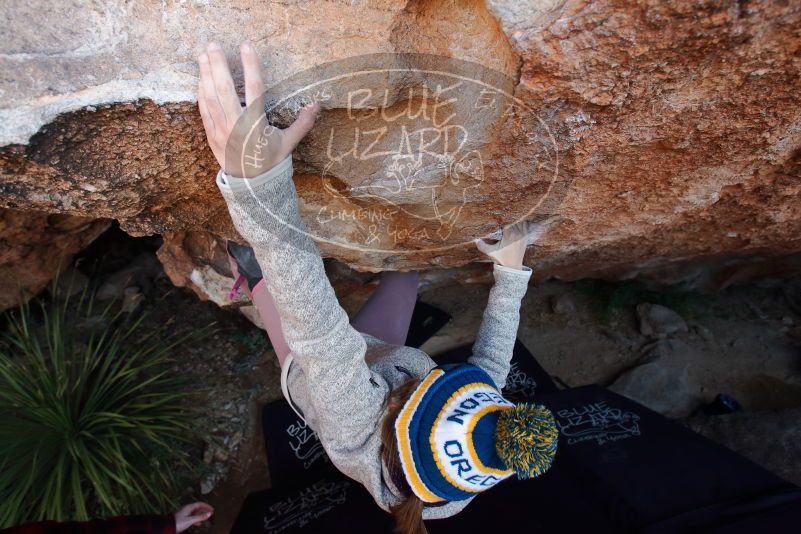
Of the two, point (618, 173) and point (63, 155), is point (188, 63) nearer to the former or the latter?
point (63, 155)

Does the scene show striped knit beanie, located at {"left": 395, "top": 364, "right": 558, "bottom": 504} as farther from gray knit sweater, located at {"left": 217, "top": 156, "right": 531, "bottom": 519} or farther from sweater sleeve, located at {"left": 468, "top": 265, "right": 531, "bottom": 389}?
sweater sleeve, located at {"left": 468, "top": 265, "right": 531, "bottom": 389}

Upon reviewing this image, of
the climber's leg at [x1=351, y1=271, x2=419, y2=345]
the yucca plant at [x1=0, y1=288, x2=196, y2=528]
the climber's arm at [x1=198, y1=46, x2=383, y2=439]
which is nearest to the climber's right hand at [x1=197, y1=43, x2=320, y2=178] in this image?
the climber's arm at [x1=198, y1=46, x2=383, y2=439]

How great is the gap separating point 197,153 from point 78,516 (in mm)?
1329

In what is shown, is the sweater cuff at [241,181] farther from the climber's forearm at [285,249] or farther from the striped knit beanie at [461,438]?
the striped knit beanie at [461,438]

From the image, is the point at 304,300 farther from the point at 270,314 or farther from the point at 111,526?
the point at 111,526

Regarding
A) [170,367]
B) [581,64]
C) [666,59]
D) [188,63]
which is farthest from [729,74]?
[170,367]

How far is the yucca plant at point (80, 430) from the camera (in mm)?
1656

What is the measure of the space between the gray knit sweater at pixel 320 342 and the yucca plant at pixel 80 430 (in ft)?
3.21

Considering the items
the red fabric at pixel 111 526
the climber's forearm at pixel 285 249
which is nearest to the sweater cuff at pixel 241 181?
the climber's forearm at pixel 285 249

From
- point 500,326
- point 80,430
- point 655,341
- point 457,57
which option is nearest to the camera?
point 457,57

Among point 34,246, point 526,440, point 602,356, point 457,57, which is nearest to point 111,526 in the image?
point 34,246

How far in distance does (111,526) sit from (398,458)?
33.1 inches

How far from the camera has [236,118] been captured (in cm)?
75

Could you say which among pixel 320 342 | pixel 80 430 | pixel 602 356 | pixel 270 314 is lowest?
pixel 602 356
